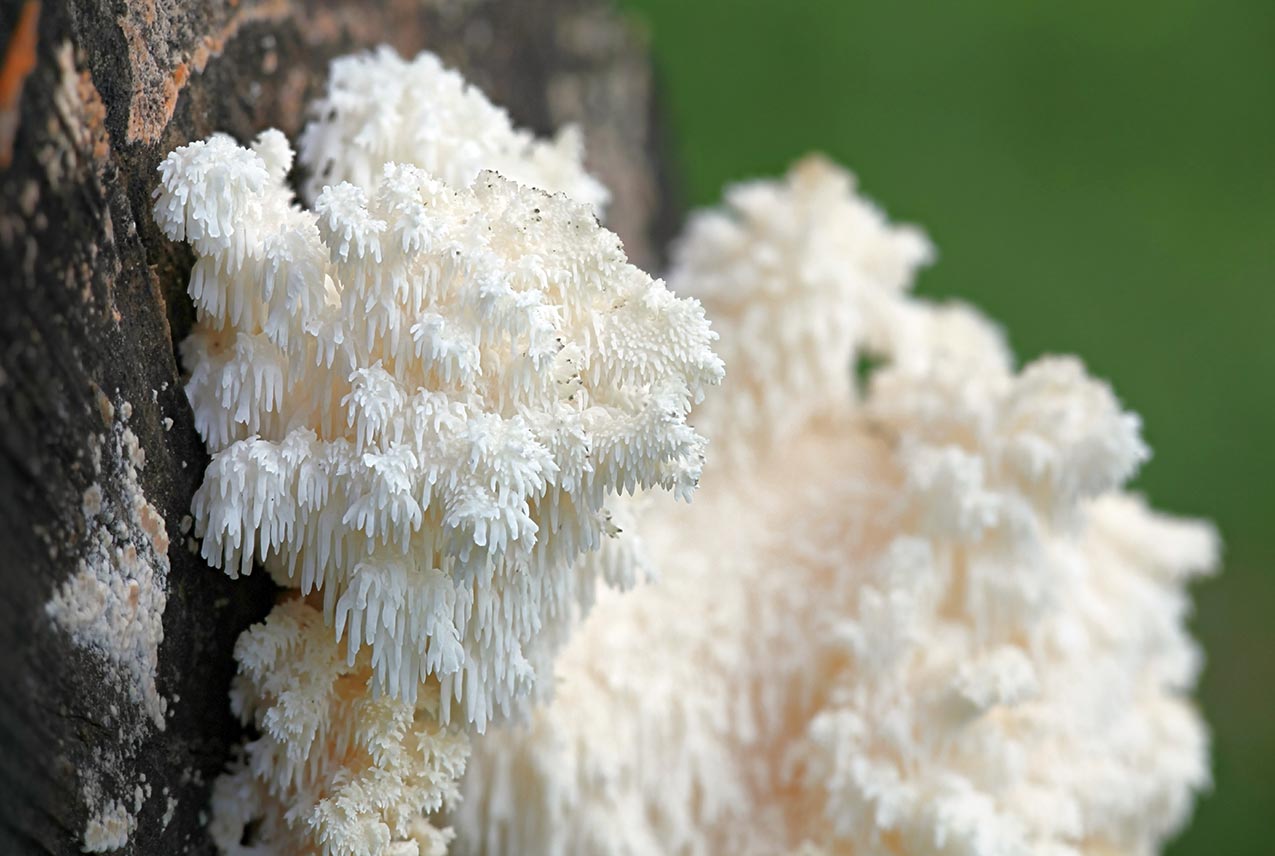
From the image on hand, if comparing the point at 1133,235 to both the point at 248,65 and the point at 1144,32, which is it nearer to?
the point at 1144,32

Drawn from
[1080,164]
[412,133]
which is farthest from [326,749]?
[1080,164]

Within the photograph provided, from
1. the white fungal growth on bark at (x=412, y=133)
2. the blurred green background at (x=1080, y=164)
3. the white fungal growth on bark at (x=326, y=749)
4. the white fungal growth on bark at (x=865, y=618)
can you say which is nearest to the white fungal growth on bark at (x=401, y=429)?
the white fungal growth on bark at (x=326, y=749)

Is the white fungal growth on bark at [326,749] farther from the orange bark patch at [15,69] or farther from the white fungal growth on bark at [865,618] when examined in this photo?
the orange bark patch at [15,69]

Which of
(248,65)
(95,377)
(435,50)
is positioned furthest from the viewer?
(435,50)

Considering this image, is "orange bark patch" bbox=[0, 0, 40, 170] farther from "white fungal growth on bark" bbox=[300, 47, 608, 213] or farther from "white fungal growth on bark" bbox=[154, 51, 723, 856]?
"white fungal growth on bark" bbox=[300, 47, 608, 213]

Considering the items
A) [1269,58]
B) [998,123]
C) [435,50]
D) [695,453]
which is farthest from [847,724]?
[1269,58]

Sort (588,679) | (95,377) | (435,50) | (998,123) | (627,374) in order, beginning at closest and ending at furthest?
(95,377) → (627,374) → (588,679) → (435,50) → (998,123)

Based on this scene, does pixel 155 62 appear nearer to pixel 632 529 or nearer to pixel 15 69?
pixel 15 69

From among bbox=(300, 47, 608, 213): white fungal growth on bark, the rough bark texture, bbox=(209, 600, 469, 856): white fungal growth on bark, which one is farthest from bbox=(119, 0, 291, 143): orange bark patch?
bbox=(209, 600, 469, 856): white fungal growth on bark
